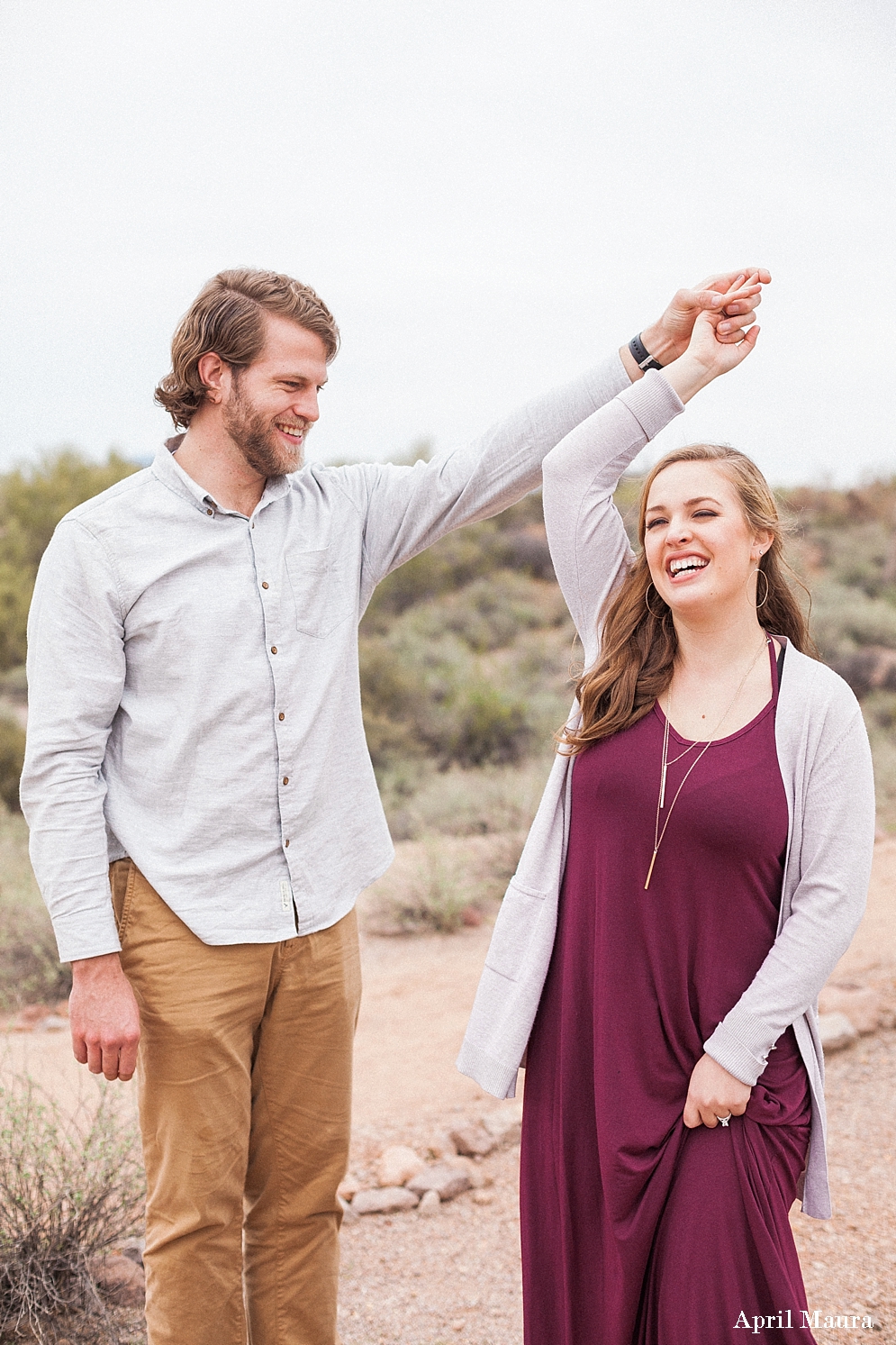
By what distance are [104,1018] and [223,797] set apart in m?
0.48

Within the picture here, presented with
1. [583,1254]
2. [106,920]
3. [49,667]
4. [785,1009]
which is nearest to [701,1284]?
[583,1254]

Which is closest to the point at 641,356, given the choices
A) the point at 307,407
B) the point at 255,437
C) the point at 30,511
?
the point at 307,407

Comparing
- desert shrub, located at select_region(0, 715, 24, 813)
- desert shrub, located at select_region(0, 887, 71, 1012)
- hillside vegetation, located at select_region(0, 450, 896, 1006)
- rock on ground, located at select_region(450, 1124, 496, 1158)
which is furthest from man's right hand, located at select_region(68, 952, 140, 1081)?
desert shrub, located at select_region(0, 715, 24, 813)

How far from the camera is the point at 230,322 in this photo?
236cm

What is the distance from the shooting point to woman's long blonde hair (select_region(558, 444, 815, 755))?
87.4 inches

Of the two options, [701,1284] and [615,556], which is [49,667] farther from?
[701,1284]

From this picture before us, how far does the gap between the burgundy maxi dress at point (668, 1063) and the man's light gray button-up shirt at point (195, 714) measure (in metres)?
0.57

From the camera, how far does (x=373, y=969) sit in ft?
19.9

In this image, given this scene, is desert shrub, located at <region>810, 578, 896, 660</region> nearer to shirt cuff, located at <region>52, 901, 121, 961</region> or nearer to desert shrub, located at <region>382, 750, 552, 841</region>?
desert shrub, located at <region>382, 750, 552, 841</region>

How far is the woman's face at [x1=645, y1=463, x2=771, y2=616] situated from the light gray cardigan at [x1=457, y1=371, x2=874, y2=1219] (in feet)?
0.44

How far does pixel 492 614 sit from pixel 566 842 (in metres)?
12.1

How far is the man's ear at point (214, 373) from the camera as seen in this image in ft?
7.80

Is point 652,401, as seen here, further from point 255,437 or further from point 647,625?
point 255,437

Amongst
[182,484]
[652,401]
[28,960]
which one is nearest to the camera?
[652,401]
